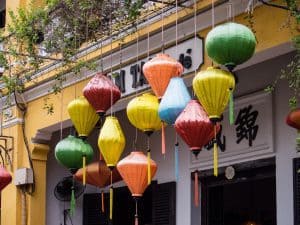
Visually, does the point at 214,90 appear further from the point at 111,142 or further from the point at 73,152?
the point at 73,152

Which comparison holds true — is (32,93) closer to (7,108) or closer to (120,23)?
(7,108)

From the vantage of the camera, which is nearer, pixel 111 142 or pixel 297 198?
pixel 111 142

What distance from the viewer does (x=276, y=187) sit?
29.3ft

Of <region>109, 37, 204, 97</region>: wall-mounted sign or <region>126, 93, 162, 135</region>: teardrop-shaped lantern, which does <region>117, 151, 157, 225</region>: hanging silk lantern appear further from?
<region>109, 37, 204, 97</region>: wall-mounted sign

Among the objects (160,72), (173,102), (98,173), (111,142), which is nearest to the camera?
(173,102)

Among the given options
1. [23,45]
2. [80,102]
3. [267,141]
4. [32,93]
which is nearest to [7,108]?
[32,93]

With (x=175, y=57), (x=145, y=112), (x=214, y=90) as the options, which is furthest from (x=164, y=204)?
(x=214, y=90)

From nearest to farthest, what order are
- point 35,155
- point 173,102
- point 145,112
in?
point 173,102
point 145,112
point 35,155

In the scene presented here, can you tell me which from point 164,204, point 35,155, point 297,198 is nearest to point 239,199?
point 164,204

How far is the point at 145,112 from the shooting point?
23.9 feet

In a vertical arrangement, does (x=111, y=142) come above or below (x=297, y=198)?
above

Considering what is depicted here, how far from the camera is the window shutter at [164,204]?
1049 centimetres

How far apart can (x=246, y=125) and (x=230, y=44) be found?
3184mm

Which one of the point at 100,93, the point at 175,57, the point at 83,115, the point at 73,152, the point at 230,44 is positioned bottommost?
the point at 73,152
